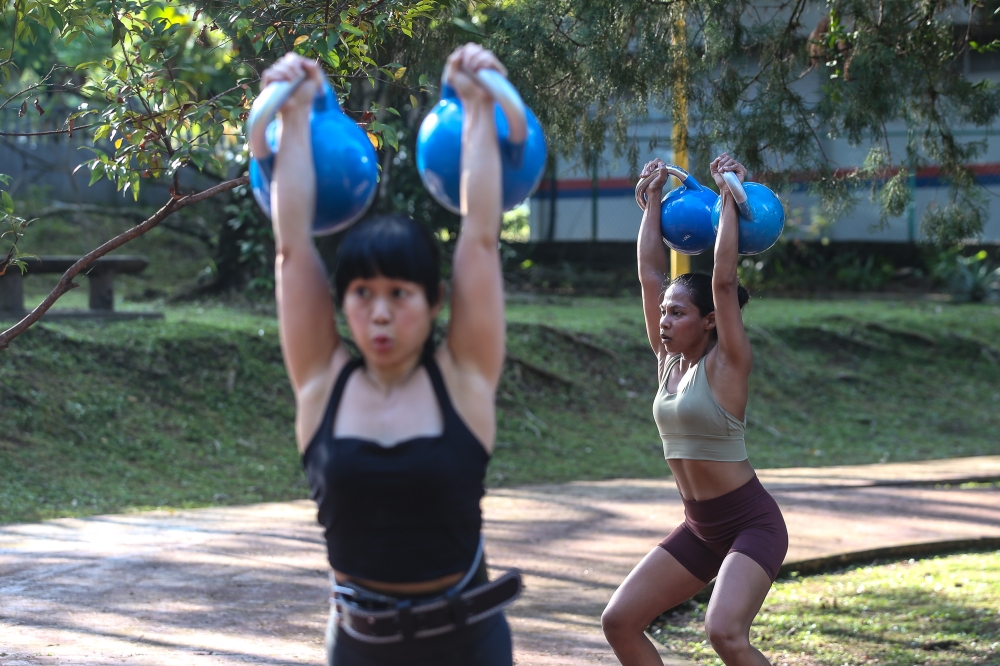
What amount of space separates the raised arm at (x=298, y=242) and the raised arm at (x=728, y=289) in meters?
1.66

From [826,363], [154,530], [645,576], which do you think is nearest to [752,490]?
[645,576]

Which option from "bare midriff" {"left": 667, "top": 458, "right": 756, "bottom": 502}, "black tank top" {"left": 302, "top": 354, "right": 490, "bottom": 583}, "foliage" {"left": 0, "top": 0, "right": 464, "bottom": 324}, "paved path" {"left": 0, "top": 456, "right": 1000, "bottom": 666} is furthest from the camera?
"paved path" {"left": 0, "top": 456, "right": 1000, "bottom": 666}

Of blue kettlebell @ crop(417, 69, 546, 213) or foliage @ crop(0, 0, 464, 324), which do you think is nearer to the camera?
blue kettlebell @ crop(417, 69, 546, 213)

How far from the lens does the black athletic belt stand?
227cm

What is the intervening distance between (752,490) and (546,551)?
3.44 m

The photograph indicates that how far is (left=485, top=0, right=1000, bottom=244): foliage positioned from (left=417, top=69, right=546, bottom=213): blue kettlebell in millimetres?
2903

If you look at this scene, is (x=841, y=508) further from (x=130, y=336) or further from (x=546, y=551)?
(x=130, y=336)

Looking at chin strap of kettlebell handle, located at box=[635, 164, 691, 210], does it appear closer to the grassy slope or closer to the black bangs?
the black bangs

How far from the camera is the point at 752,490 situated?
12.5ft

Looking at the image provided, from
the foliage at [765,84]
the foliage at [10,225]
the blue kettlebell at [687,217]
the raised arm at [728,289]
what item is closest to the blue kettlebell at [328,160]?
the raised arm at [728,289]

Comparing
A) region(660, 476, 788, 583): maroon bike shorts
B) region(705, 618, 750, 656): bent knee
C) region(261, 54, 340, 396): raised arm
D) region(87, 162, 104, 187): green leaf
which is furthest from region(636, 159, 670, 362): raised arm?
region(87, 162, 104, 187): green leaf

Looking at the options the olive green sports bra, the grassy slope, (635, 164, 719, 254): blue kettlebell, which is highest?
(635, 164, 719, 254): blue kettlebell

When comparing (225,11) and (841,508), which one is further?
(841,508)

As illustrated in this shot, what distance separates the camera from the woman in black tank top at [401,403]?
2264 mm
